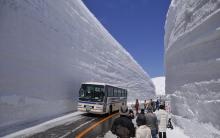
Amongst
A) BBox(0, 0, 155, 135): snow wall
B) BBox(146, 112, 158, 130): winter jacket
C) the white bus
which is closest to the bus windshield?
the white bus

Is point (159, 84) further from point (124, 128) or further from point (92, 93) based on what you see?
point (124, 128)

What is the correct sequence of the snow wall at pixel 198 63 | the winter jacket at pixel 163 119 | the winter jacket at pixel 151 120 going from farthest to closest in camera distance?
the snow wall at pixel 198 63 < the winter jacket at pixel 163 119 < the winter jacket at pixel 151 120

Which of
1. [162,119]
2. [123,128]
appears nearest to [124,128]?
[123,128]

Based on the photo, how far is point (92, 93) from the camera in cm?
2298

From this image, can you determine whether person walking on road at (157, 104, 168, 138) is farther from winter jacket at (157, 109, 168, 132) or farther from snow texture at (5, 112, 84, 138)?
snow texture at (5, 112, 84, 138)

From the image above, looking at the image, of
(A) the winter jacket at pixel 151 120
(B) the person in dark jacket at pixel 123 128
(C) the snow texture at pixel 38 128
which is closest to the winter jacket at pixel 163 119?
(A) the winter jacket at pixel 151 120

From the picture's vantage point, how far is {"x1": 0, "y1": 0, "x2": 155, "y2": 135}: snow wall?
16859 mm

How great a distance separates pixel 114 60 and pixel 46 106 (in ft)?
144

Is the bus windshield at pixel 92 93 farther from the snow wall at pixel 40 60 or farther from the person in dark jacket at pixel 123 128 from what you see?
the person in dark jacket at pixel 123 128

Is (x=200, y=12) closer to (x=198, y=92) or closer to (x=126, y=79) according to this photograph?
(x=198, y=92)

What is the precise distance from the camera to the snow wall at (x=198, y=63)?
9508 mm

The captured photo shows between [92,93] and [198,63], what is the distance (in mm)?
12948

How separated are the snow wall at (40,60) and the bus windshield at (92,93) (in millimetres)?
2770

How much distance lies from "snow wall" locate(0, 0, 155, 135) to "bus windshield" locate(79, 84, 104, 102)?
2.77 meters
